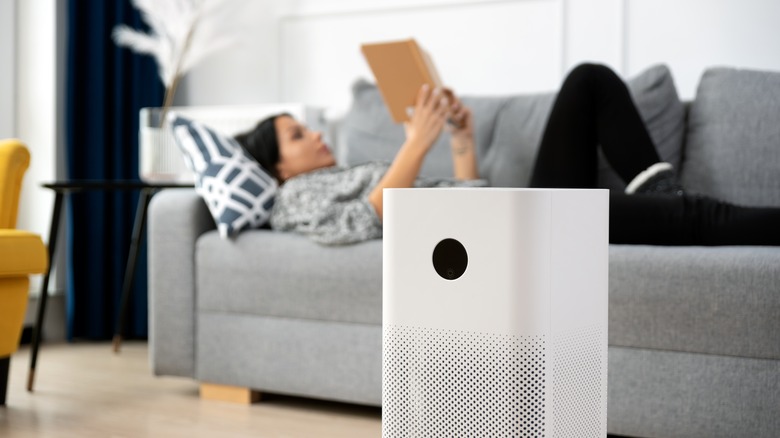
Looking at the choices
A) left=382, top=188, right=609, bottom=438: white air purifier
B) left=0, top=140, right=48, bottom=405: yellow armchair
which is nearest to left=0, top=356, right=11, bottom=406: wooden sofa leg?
left=0, top=140, right=48, bottom=405: yellow armchair

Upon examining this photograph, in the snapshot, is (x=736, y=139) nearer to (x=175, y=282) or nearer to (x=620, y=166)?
(x=620, y=166)

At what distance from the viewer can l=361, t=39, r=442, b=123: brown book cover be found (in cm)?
241

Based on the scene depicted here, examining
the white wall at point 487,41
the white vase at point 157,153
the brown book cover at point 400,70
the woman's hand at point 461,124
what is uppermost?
the white wall at point 487,41

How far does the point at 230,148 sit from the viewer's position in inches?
100

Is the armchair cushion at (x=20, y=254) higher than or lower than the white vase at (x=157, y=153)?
lower

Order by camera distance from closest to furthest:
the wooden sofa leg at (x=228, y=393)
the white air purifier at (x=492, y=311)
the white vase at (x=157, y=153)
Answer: the white air purifier at (x=492, y=311)
the wooden sofa leg at (x=228, y=393)
the white vase at (x=157, y=153)

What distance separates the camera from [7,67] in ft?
12.1

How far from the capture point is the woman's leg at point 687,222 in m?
2.05

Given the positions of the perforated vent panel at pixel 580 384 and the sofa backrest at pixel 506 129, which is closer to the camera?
the perforated vent panel at pixel 580 384

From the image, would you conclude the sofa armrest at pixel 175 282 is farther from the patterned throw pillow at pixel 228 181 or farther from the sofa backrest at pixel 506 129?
the sofa backrest at pixel 506 129

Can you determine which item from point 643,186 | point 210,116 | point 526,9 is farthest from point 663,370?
point 210,116

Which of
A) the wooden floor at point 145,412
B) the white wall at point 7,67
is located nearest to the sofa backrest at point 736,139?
the wooden floor at point 145,412

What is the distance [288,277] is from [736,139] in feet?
4.25

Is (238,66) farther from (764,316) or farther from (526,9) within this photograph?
(764,316)
